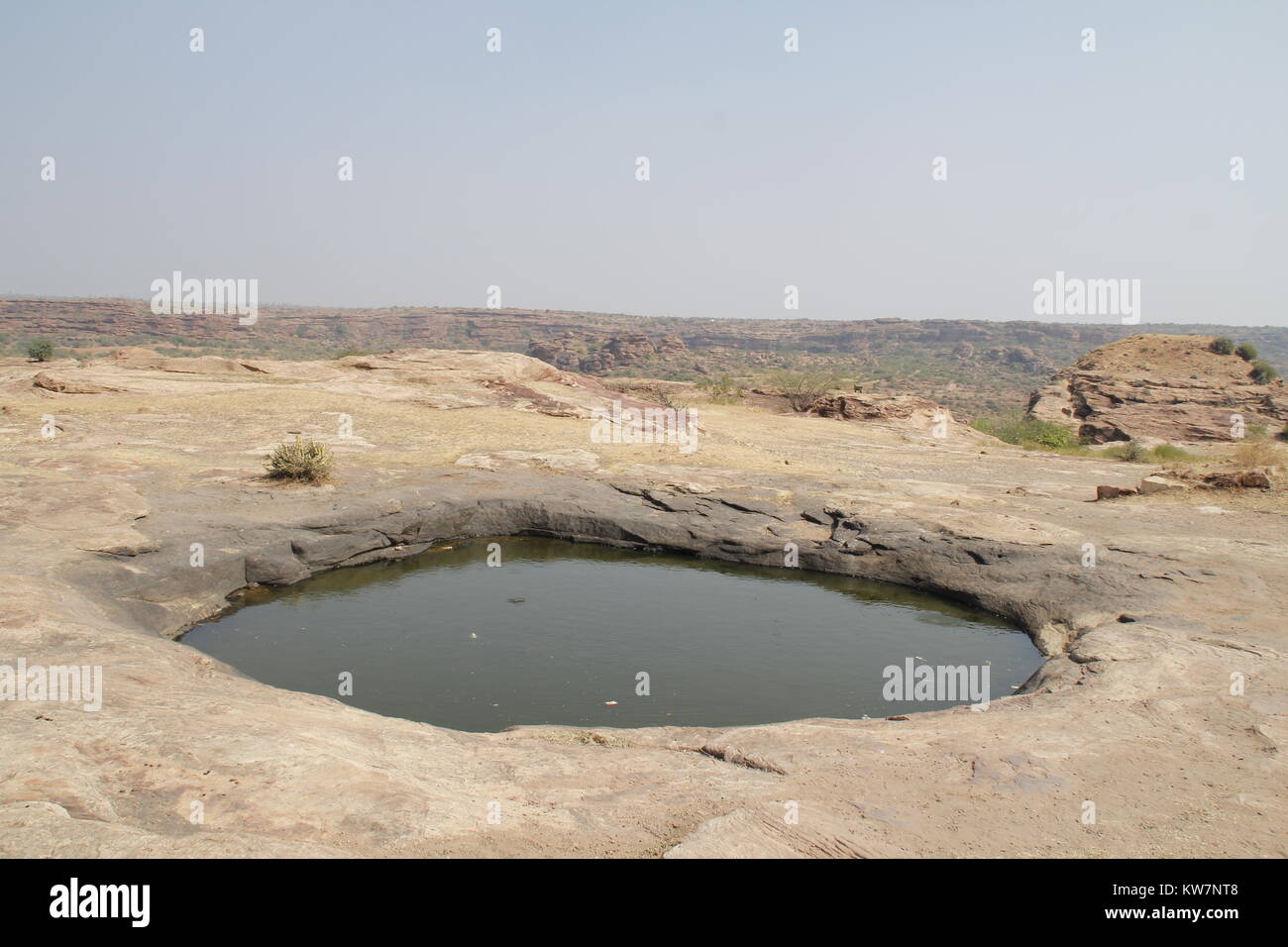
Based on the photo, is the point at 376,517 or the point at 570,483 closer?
the point at 376,517

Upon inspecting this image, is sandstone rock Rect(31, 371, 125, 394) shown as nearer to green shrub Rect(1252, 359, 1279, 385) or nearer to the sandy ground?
the sandy ground

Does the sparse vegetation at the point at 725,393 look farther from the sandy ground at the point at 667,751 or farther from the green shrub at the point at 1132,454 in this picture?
the sandy ground at the point at 667,751

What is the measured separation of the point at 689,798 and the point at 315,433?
45.3ft

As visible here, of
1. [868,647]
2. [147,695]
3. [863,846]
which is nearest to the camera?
[863,846]

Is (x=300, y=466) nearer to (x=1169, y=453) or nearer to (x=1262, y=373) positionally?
(x=1169, y=453)

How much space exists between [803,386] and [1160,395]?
11.5 m

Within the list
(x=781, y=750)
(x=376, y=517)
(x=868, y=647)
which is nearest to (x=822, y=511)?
(x=868, y=647)

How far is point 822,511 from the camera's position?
1270 cm

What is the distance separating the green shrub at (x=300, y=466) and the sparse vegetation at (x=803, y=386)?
1808cm

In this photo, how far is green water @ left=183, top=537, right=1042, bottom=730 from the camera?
7574 millimetres

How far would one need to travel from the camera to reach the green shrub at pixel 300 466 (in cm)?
1256

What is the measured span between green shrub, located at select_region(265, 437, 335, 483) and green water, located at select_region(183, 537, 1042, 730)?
6.88ft

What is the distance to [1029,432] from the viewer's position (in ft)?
83.3

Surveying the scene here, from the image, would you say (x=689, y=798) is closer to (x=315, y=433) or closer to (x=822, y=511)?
(x=822, y=511)
